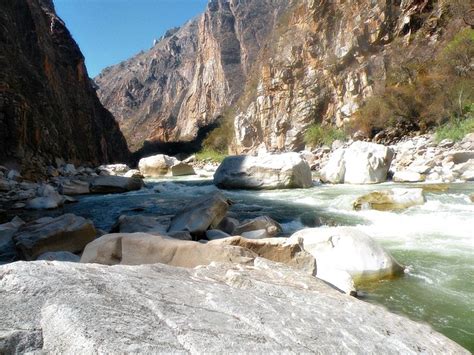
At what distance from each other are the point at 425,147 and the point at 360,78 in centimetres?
1680

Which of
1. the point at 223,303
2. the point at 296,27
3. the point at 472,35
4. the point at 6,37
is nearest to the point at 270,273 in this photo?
the point at 223,303

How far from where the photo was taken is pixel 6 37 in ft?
64.0

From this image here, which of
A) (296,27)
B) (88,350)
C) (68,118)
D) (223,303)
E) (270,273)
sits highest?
(296,27)

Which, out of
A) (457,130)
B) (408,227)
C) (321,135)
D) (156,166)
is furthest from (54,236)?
(321,135)

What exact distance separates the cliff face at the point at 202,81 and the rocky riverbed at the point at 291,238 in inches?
2279

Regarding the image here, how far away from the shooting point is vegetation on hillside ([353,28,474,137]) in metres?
19.8

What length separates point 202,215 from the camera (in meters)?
6.05

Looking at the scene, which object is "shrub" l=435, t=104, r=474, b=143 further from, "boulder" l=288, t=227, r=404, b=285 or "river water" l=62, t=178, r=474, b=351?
"boulder" l=288, t=227, r=404, b=285

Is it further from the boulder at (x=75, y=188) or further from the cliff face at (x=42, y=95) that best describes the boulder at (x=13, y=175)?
the boulder at (x=75, y=188)

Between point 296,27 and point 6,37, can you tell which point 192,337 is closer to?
point 6,37

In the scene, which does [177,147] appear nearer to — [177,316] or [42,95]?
[42,95]

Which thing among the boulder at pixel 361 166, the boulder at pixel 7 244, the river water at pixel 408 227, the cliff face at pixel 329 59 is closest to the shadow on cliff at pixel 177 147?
the cliff face at pixel 329 59

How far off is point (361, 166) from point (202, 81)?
69.1 m

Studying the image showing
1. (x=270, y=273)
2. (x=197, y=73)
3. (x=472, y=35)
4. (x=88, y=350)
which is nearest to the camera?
(x=88, y=350)
